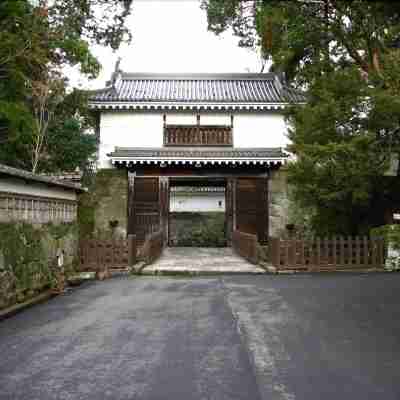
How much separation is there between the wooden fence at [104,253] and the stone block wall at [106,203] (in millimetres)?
5626

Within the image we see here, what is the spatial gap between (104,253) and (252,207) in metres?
7.70

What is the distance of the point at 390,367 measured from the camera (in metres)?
3.49

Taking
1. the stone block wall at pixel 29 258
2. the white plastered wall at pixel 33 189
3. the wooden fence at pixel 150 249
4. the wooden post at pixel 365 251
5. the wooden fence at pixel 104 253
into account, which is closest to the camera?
the stone block wall at pixel 29 258

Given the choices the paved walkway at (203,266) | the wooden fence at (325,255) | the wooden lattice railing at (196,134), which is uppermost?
the wooden lattice railing at (196,134)

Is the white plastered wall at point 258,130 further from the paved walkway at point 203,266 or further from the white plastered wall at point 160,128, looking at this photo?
the paved walkway at point 203,266

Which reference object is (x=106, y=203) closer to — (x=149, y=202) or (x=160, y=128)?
(x=149, y=202)

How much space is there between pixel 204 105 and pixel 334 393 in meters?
14.2

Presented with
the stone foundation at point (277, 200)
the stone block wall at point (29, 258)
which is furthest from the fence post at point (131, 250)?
the stone foundation at point (277, 200)

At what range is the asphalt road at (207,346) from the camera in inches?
120

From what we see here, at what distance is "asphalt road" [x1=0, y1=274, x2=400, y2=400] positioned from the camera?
3.06m

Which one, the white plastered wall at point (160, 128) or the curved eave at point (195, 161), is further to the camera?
the white plastered wall at point (160, 128)

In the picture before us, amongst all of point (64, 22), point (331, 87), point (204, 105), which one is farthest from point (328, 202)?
point (64, 22)

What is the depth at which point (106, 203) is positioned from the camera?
16094mm

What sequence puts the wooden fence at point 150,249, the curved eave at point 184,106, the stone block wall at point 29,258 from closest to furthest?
the stone block wall at point 29,258
the wooden fence at point 150,249
the curved eave at point 184,106
